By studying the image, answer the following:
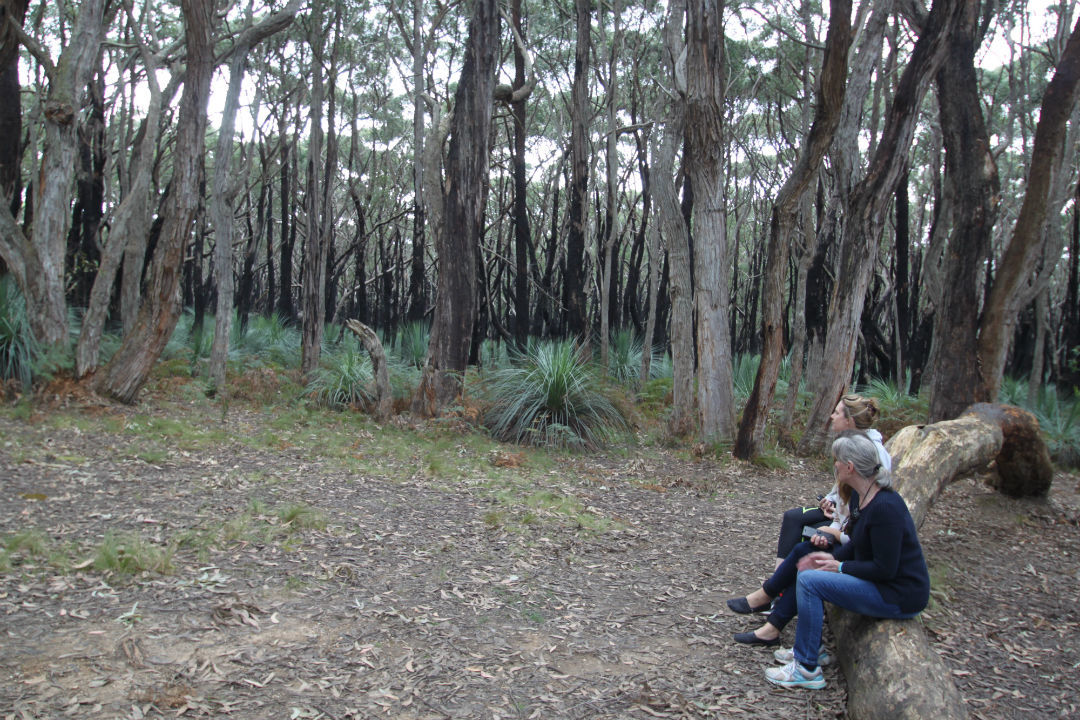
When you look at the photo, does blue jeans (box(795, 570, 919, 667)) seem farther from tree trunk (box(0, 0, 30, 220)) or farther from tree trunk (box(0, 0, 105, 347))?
tree trunk (box(0, 0, 30, 220))

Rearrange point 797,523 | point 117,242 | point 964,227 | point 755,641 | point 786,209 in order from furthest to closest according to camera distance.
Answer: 1. point 117,242
2. point 786,209
3. point 964,227
4. point 797,523
5. point 755,641

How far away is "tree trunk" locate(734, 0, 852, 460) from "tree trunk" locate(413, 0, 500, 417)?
11.8 ft

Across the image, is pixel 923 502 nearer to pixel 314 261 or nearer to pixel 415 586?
pixel 415 586

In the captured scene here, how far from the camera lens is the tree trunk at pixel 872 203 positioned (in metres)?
8.00

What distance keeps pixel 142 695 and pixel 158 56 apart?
11213 mm

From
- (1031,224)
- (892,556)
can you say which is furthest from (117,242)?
(1031,224)

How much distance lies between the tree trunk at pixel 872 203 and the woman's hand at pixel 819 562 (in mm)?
5512

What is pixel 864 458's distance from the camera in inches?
137

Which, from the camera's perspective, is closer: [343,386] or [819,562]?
[819,562]

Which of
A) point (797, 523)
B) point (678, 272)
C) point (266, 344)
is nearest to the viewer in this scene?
point (797, 523)

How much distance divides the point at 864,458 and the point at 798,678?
3.44 ft

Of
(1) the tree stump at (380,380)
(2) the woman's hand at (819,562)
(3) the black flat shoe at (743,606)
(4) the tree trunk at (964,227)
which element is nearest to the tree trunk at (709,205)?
(4) the tree trunk at (964,227)

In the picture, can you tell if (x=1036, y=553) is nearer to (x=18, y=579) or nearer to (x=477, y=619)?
(x=477, y=619)

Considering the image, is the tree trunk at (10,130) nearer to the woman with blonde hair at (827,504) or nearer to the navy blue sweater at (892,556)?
the woman with blonde hair at (827,504)
